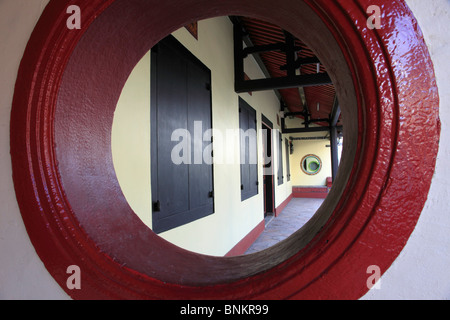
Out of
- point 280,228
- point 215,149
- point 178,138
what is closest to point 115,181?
point 178,138

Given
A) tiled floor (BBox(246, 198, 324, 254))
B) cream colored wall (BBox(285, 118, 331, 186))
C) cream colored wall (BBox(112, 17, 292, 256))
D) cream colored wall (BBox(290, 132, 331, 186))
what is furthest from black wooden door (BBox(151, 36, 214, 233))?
cream colored wall (BBox(290, 132, 331, 186))

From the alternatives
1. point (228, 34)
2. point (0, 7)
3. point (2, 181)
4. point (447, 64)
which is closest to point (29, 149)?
point (2, 181)

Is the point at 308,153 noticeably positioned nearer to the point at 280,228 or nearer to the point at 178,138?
the point at 280,228

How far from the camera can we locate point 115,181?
101 centimetres

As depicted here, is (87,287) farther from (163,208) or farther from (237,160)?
(237,160)

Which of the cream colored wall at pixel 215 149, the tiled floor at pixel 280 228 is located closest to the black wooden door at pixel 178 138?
the cream colored wall at pixel 215 149

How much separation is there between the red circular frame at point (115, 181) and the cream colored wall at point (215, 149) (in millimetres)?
559

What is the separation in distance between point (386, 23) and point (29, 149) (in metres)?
0.95

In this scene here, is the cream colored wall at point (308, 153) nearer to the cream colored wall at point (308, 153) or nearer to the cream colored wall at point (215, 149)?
the cream colored wall at point (308, 153)

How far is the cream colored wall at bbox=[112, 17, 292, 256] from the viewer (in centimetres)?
159

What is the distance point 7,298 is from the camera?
0.79 meters

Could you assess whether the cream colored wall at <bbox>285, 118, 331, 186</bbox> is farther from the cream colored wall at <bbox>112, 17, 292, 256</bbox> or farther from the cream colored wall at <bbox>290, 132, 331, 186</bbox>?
the cream colored wall at <bbox>112, 17, 292, 256</bbox>

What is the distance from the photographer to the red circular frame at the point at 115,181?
51cm

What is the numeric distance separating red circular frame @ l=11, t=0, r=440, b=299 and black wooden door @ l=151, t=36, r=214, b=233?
826mm
